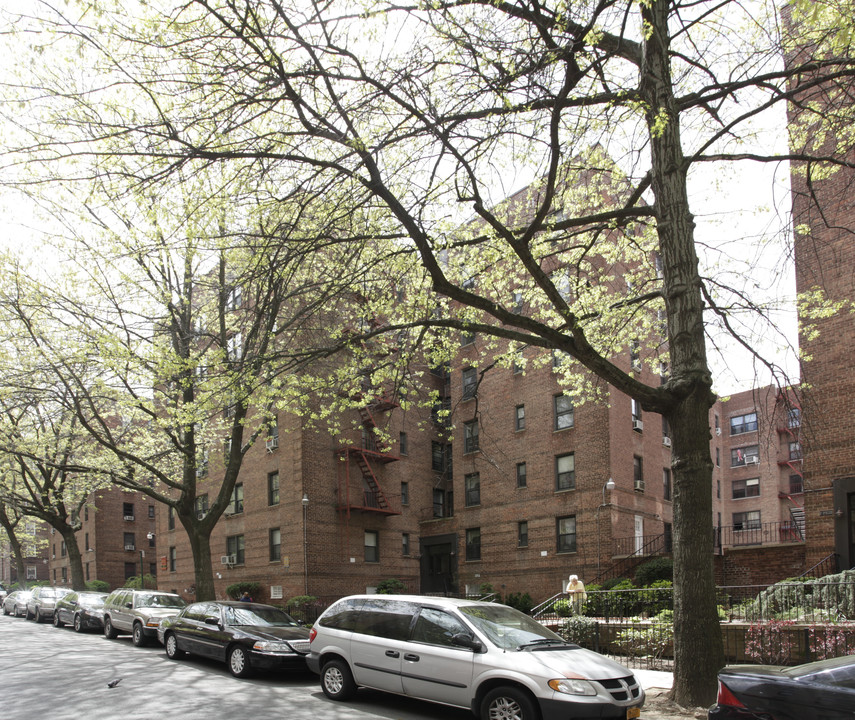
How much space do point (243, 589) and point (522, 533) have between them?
12.0 metres

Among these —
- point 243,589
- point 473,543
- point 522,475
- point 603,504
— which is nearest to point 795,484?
point 522,475

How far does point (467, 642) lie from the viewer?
898 centimetres

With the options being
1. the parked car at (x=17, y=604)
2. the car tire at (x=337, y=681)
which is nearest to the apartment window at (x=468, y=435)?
the car tire at (x=337, y=681)

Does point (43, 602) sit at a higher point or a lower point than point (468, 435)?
lower

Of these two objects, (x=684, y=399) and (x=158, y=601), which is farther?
(x=158, y=601)

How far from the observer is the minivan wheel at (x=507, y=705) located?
8031 mm

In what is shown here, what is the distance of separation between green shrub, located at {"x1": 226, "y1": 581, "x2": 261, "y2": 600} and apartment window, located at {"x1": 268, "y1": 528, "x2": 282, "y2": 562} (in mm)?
1284

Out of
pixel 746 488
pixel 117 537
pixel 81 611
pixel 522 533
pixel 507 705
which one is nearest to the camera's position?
pixel 507 705

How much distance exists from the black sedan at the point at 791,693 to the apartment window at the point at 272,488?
26.9m

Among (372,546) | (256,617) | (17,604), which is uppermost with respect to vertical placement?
(256,617)

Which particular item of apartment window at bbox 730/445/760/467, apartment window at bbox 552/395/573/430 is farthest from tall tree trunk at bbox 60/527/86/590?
apartment window at bbox 730/445/760/467

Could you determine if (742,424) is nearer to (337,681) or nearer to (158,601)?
(158,601)

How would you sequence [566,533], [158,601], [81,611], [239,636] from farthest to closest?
1. [566,533]
2. [81,611]
3. [158,601]
4. [239,636]

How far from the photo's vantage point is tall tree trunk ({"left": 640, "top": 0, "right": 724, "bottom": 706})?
898cm
